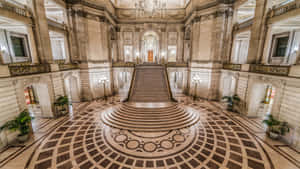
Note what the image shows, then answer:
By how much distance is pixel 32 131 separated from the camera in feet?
26.5

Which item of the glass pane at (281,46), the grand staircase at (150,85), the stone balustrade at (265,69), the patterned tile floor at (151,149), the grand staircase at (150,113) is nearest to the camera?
the patterned tile floor at (151,149)

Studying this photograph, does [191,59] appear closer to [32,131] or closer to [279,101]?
[279,101]

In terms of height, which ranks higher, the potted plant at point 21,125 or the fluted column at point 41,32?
the fluted column at point 41,32

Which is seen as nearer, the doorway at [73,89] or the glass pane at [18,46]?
the glass pane at [18,46]

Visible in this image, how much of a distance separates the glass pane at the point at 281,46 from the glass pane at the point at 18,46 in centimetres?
2966

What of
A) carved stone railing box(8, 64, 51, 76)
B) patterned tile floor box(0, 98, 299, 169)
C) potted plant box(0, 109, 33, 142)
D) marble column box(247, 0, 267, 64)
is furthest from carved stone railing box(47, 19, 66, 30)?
marble column box(247, 0, 267, 64)

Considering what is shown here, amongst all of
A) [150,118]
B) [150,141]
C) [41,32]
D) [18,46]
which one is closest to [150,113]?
[150,118]

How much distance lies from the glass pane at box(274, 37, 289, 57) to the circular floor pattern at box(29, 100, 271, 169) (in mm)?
11322

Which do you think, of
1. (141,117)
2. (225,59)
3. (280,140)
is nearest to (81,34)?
(141,117)

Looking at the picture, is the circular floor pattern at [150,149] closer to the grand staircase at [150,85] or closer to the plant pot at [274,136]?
the plant pot at [274,136]

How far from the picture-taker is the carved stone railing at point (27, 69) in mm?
7125

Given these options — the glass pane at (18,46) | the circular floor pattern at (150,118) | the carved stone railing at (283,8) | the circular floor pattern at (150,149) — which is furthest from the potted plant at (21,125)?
the carved stone railing at (283,8)

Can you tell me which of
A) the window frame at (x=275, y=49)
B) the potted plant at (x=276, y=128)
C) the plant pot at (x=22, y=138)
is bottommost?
the plant pot at (x=22, y=138)

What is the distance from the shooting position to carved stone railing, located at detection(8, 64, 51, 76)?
712 cm
